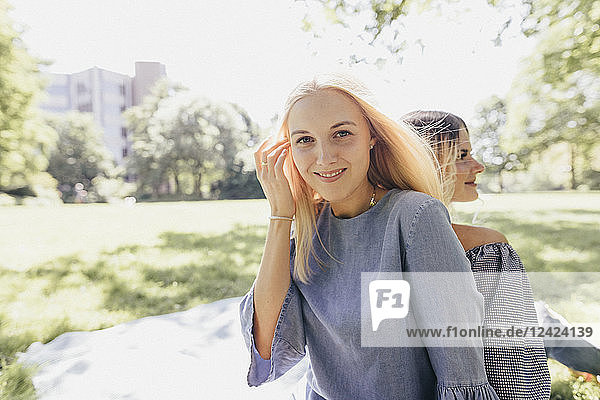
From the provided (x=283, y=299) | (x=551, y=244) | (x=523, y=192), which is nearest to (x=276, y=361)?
(x=283, y=299)

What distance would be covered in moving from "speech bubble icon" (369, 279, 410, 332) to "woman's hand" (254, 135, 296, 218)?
331 mm

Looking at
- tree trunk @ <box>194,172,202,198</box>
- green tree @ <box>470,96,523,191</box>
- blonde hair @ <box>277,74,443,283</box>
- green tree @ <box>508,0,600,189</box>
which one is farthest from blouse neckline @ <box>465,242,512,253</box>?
tree trunk @ <box>194,172,202,198</box>

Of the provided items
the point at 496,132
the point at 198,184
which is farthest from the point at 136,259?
the point at 198,184

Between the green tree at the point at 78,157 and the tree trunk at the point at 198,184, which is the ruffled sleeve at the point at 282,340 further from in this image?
the green tree at the point at 78,157

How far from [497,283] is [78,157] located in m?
17.3

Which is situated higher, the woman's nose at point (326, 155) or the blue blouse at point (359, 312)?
the woman's nose at point (326, 155)

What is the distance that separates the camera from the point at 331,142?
0.97 meters

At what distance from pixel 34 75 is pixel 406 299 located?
12.5 m

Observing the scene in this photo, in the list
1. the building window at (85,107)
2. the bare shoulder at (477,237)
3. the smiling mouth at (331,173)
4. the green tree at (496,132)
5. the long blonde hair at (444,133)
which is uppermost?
the building window at (85,107)

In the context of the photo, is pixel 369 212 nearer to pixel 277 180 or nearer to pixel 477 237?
pixel 277 180

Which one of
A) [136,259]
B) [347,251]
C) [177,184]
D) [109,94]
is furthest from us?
[109,94]

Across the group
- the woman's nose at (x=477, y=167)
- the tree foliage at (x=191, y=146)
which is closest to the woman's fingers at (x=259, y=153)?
the woman's nose at (x=477, y=167)

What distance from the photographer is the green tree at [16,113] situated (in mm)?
8555

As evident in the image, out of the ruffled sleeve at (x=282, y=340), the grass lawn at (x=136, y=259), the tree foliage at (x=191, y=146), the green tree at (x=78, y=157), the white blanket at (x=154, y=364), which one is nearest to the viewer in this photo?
the ruffled sleeve at (x=282, y=340)
